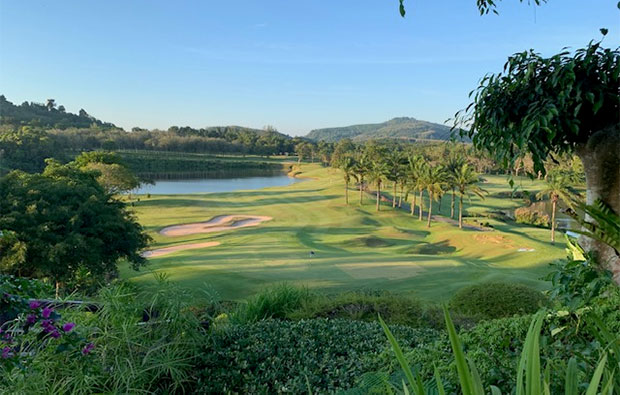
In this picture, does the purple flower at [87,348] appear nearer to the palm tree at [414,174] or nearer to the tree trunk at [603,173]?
the tree trunk at [603,173]

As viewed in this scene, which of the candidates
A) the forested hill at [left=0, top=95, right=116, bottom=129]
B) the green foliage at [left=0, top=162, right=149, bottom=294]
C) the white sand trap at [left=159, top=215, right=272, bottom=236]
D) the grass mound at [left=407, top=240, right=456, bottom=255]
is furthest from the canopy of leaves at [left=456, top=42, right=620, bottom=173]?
the forested hill at [left=0, top=95, right=116, bottom=129]

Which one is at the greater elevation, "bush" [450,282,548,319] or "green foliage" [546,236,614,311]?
"green foliage" [546,236,614,311]

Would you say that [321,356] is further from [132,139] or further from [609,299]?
[132,139]

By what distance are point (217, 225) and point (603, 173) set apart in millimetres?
32732

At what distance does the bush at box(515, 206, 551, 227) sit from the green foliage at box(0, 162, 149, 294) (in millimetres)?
39616

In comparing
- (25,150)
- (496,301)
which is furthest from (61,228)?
(25,150)

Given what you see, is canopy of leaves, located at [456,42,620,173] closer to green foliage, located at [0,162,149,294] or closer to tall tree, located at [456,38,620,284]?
tall tree, located at [456,38,620,284]

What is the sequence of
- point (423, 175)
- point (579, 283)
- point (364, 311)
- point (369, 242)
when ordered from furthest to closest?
point (423, 175) < point (369, 242) < point (364, 311) < point (579, 283)

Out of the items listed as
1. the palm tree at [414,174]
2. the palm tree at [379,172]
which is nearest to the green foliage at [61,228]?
the palm tree at [414,174]

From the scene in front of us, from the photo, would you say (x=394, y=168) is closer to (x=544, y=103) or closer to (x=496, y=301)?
(x=496, y=301)

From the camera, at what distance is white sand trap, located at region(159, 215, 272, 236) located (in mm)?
32125

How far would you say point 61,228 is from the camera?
1706 centimetres

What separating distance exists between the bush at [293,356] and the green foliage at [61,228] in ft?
46.2

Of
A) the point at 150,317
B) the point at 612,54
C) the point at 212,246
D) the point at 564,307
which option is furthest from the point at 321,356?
the point at 212,246
